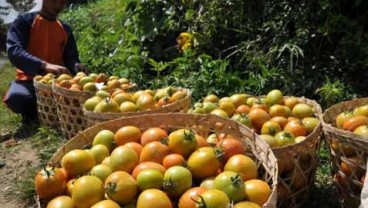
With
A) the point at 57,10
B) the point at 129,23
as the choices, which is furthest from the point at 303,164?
the point at 129,23

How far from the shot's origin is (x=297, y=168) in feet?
7.75

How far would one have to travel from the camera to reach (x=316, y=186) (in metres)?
2.90

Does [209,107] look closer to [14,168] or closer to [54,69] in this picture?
[14,168]

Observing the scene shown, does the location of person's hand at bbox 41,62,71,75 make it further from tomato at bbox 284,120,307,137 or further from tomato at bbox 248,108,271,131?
tomato at bbox 284,120,307,137

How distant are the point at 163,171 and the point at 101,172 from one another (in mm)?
243

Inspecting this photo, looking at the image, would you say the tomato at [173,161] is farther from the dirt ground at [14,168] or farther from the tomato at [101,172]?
the dirt ground at [14,168]

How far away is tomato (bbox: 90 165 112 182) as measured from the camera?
73.8 inches

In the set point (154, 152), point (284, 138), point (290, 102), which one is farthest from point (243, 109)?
point (154, 152)

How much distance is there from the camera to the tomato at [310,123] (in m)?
2.59

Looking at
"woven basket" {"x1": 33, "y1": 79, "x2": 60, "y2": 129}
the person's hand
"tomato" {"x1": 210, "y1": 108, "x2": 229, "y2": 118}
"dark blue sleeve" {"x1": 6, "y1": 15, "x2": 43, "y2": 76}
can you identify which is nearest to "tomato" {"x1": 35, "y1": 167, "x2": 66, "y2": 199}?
"tomato" {"x1": 210, "y1": 108, "x2": 229, "y2": 118}

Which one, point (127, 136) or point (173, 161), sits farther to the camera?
point (127, 136)

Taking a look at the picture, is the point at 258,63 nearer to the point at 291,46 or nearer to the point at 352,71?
the point at 291,46

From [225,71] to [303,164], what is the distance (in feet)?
6.52

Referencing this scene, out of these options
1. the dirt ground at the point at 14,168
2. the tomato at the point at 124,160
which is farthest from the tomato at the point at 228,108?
the dirt ground at the point at 14,168
